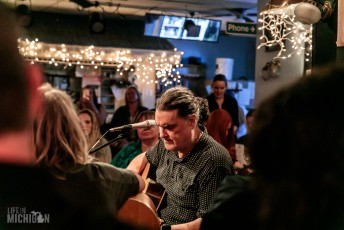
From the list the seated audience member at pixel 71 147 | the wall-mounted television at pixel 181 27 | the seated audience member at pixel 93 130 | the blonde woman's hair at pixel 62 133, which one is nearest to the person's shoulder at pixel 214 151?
the seated audience member at pixel 71 147

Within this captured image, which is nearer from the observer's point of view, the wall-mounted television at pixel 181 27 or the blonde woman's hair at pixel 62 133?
the blonde woman's hair at pixel 62 133

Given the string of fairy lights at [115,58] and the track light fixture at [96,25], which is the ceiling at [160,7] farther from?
the string of fairy lights at [115,58]

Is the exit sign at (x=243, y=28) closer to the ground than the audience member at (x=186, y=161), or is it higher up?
higher up

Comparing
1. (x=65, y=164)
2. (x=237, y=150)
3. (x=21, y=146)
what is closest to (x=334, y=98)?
(x=21, y=146)

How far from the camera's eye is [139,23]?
1076 cm

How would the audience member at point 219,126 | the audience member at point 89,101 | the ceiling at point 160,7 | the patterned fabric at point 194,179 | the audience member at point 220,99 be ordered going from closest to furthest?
the patterned fabric at point 194,179 → the audience member at point 219,126 → the audience member at point 220,99 → the audience member at point 89,101 → the ceiling at point 160,7

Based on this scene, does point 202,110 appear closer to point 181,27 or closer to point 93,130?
point 93,130

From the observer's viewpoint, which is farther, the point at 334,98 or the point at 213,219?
the point at 213,219

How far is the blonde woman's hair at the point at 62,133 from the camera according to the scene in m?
1.41

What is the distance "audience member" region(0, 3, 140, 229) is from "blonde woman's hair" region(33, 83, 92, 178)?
2.24ft

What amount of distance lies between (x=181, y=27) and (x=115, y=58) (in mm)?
1611

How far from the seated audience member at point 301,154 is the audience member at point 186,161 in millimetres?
1459

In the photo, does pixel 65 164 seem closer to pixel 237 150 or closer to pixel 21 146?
pixel 21 146

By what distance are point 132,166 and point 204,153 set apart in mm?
673
